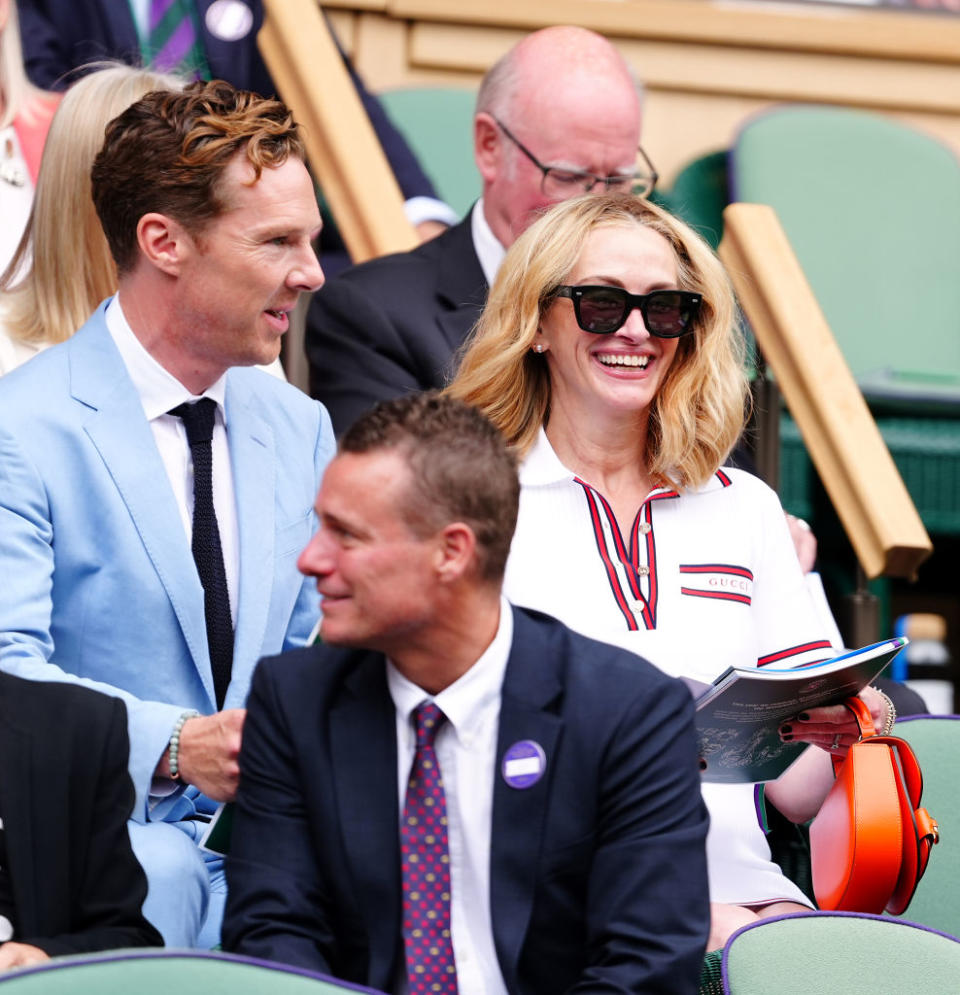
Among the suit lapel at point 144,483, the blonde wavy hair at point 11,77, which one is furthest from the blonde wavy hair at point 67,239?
the blonde wavy hair at point 11,77

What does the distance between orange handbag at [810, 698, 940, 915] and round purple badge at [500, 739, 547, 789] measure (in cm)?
50

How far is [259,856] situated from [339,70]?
2.15 m

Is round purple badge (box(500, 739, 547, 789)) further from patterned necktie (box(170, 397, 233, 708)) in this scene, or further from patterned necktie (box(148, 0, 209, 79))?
patterned necktie (box(148, 0, 209, 79))

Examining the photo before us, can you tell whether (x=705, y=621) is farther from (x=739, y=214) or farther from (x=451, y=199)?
Result: (x=451, y=199)

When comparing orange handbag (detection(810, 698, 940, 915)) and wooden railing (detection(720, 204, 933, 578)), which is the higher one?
wooden railing (detection(720, 204, 933, 578))

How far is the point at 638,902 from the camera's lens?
1.81 m

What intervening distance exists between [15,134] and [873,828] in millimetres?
2176

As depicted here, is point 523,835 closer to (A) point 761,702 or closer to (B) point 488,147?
(A) point 761,702

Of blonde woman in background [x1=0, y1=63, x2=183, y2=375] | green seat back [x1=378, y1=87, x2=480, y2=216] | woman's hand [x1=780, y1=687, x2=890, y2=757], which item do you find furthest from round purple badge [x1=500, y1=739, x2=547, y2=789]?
green seat back [x1=378, y1=87, x2=480, y2=216]

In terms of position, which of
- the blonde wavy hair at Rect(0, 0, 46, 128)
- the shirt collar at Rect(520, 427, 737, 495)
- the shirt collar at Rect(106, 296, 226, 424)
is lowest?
the shirt collar at Rect(520, 427, 737, 495)

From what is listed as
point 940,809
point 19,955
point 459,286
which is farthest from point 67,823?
point 459,286

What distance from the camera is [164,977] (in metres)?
1.42

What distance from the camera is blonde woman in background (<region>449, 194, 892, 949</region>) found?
233 centimetres

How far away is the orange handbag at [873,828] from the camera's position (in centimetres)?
214
